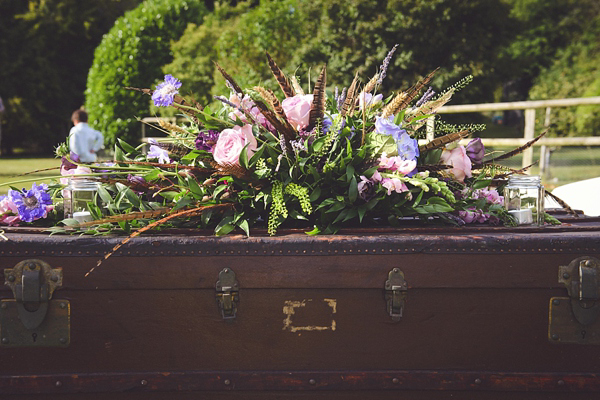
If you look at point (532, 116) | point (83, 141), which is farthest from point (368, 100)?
point (83, 141)

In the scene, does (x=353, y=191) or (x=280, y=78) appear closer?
(x=353, y=191)

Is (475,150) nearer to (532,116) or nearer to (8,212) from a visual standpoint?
(8,212)

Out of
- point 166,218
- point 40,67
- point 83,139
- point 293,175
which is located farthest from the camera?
point 40,67

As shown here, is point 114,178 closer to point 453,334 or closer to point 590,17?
point 453,334

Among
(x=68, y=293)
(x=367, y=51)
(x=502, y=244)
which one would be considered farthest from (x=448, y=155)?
(x=367, y=51)

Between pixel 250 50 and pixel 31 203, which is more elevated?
pixel 250 50

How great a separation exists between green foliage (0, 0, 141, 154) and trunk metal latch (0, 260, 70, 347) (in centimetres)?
1904

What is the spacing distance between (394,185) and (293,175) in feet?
1.03

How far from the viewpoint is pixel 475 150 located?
7.02ft

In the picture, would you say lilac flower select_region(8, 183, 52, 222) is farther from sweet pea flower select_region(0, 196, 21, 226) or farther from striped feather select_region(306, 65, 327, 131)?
striped feather select_region(306, 65, 327, 131)

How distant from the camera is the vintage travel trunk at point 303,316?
1824 mm

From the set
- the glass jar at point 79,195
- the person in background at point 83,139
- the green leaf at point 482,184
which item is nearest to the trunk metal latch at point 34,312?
the glass jar at point 79,195

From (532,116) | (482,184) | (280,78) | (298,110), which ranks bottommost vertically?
(482,184)

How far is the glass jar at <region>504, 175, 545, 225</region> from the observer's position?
203cm
